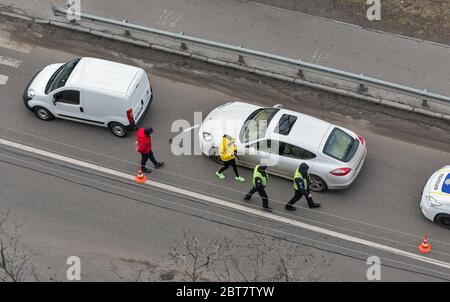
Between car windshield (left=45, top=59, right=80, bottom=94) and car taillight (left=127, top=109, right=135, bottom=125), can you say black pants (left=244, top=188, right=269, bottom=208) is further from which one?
car windshield (left=45, top=59, right=80, bottom=94)

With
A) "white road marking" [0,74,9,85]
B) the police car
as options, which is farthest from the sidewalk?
the police car

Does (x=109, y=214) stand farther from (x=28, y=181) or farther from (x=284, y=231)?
(x=284, y=231)

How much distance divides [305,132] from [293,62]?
3.12 meters

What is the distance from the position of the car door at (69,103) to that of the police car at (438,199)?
8833 millimetres

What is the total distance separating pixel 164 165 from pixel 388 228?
568cm

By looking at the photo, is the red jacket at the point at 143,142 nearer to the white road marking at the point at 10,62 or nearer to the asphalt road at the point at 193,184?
the asphalt road at the point at 193,184

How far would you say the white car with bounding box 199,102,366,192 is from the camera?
1580cm

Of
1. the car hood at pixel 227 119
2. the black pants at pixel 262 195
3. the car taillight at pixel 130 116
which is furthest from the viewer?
the car taillight at pixel 130 116

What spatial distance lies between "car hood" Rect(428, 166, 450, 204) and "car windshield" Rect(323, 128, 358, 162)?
198cm

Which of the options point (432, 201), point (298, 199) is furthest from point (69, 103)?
point (432, 201)

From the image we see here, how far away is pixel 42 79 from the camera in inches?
700

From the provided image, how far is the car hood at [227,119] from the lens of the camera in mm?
16547

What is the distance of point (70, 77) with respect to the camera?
1725 cm

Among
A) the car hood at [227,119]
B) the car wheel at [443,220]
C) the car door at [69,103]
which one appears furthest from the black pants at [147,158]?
the car wheel at [443,220]
